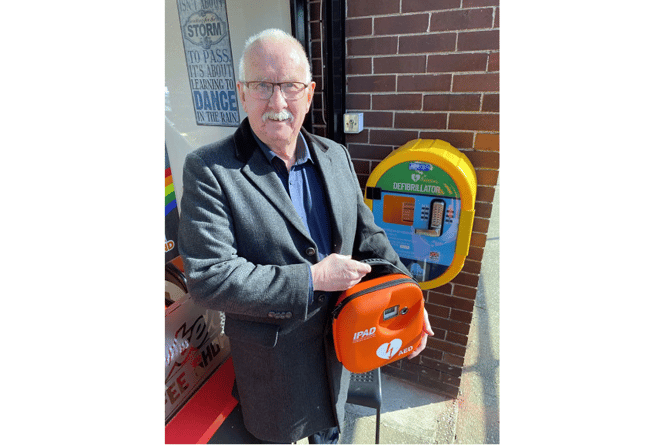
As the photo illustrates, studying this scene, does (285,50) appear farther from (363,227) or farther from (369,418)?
(369,418)

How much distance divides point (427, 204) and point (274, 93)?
1.08 meters

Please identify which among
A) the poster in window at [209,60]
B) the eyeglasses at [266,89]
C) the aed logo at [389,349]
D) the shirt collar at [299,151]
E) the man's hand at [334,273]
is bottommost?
the aed logo at [389,349]

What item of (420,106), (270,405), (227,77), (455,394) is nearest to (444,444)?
(455,394)

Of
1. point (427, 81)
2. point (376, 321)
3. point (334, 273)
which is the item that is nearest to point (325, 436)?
point (376, 321)

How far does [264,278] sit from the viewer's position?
1134mm

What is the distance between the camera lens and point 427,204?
189 cm

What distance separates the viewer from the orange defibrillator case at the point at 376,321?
4.02ft

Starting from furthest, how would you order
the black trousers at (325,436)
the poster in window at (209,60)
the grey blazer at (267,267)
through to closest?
the poster in window at (209,60) → the black trousers at (325,436) → the grey blazer at (267,267)

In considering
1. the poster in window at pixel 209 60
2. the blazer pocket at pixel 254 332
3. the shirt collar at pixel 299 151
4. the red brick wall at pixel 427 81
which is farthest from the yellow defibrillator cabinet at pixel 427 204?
the poster in window at pixel 209 60

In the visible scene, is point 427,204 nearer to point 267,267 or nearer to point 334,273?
point 334,273

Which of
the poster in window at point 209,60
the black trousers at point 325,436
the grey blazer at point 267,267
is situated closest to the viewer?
the grey blazer at point 267,267

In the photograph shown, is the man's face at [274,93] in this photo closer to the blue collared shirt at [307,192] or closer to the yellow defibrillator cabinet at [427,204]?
the blue collared shirt at [307,192]

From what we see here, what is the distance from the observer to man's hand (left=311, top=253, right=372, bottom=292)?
1197 millimetres

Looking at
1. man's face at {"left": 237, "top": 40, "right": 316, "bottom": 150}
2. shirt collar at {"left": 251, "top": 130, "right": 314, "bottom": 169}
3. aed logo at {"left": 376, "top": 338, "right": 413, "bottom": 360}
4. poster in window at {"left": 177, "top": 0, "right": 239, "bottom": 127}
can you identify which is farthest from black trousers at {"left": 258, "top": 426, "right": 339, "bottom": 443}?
poster in window at {"left": 177, "top": 0, "right": 239, "bottom": 127}
